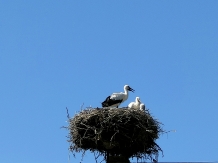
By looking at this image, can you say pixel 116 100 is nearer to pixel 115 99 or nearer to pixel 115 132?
pixel 115 99

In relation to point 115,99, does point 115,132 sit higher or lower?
lower

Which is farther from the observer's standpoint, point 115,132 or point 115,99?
point 115,99

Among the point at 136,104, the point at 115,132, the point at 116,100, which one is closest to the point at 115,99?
the point at 116,100

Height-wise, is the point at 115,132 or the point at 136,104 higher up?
the point at 136,104

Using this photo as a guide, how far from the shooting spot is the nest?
1695 centimetres

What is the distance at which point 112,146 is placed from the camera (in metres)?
17.2

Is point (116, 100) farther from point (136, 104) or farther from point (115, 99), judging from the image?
point (136, 104)

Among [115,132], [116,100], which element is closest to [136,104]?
[116,100]

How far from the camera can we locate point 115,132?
1691 centimetres

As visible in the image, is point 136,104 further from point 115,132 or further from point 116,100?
point 115,132

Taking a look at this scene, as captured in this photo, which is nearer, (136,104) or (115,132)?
(115,132)

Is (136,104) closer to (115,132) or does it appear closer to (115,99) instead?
(115,99)

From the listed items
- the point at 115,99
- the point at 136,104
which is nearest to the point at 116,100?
the point at 115,99

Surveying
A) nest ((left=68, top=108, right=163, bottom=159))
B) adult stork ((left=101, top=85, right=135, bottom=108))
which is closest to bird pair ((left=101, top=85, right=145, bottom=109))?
adult stork ((left=101, top=85, right=135, bottom=108))
